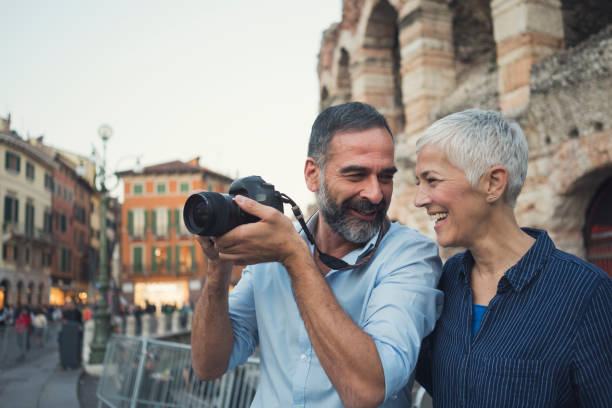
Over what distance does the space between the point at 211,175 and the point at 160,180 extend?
4.35 metres

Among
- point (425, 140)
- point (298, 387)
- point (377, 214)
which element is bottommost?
point (298, 387)

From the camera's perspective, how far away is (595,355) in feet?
4.99

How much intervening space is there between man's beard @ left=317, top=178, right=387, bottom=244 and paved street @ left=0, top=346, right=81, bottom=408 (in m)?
7.85

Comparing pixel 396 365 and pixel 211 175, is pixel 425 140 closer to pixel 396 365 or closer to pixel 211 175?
pixel 396 365

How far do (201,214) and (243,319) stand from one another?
0.74 metres

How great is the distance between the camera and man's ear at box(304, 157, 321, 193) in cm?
205

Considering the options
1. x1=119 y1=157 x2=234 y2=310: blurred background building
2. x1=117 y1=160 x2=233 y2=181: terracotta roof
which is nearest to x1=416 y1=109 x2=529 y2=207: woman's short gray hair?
x1=119 y1=157 x2=234 y2=310: blurred background building

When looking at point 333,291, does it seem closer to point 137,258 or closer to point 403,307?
point 403,307

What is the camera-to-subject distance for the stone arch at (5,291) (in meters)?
34.5

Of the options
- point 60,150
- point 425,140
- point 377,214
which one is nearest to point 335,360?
point 377,214

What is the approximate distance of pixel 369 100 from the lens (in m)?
12.7

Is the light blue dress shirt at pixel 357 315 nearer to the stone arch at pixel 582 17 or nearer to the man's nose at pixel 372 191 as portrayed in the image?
the man's nose at pixel 372 191

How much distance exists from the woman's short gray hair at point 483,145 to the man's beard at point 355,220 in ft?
0.97

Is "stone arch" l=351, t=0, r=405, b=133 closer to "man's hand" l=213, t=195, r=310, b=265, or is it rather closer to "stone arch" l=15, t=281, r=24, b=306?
"man's hand" l=213, t=195, r=310, b=265
